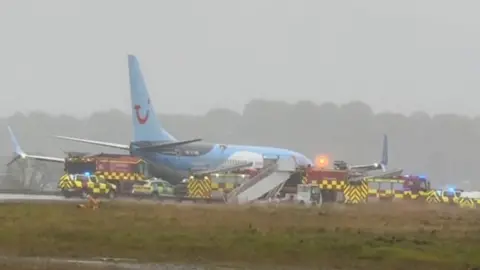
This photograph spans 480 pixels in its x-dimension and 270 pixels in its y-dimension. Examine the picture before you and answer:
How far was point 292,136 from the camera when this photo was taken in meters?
179

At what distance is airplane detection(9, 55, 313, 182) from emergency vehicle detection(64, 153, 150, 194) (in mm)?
893

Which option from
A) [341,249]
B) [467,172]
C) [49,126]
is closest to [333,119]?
[467,172]

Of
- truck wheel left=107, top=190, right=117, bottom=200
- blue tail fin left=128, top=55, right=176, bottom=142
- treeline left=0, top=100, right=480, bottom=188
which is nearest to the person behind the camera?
truck wheel left=107, top=190, right=117, bottom=200

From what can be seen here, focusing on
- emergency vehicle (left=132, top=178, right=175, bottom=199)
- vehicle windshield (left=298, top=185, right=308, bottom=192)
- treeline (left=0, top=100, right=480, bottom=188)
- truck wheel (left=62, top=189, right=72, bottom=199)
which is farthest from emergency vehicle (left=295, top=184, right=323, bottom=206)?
treeline (left=0, top=100, right=480, bottom=188)

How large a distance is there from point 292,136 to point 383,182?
110 metres

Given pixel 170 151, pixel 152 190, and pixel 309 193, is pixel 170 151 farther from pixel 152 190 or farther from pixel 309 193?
pixel 309 193

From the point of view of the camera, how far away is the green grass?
1950 cm

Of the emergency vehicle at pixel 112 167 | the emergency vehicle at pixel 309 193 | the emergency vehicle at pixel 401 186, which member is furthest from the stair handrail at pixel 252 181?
the emergency vehicle at pixel 112 167

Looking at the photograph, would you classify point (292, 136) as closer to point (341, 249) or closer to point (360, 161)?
point (360, 161)

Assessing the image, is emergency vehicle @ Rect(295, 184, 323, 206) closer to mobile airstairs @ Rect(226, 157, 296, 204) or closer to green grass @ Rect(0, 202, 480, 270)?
mobile airstairs @ Rect(226, 157, 296, 204)

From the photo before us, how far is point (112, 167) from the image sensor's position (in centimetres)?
6762

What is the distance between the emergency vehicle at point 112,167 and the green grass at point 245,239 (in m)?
35.4

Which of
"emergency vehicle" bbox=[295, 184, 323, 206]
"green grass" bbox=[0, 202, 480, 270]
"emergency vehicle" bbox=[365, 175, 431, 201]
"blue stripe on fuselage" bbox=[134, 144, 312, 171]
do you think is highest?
"blue stripe on fuselage" bbox=[134, 144, 312, 171]

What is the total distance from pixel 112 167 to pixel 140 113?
26.3 ft
